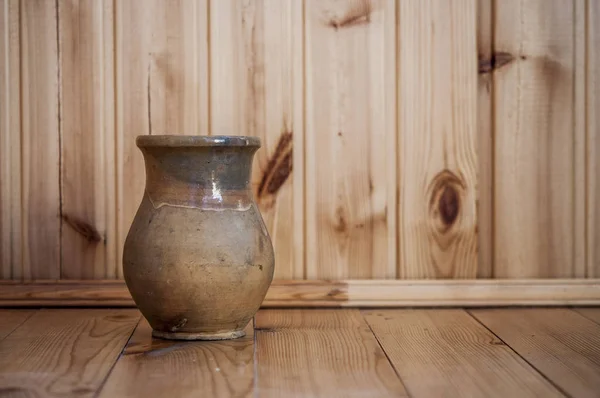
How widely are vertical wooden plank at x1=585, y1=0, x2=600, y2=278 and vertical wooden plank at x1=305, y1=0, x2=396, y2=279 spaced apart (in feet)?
1.31

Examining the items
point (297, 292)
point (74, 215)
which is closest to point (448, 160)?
point (297, 292)

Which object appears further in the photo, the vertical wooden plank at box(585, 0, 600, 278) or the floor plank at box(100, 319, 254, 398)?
the vertical wooden plank at box(585, 0, 600, 278)

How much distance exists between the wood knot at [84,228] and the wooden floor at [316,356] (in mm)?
140

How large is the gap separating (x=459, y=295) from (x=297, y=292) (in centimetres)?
32

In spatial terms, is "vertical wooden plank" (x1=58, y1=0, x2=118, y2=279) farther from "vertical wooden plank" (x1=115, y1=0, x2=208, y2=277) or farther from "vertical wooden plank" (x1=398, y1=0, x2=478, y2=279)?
"vertical wooden plank" (x1=398, y1=0, x2=478, y2=279)

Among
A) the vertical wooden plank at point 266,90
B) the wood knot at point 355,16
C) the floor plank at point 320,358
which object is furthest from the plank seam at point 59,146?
the wood knot at point 355,16

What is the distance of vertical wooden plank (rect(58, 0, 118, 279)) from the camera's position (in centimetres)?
160

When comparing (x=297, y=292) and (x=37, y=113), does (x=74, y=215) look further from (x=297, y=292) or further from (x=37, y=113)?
(x=297, y=292)

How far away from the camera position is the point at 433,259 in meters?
1.66

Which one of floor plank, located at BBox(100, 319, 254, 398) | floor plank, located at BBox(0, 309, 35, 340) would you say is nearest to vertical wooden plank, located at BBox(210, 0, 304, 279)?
floor plank, located at BBox(100, 319, 254, 398)

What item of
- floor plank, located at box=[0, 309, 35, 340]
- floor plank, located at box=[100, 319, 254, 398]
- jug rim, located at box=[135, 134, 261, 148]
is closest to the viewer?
floor plank, located at box=[100, 319, 254, 398]

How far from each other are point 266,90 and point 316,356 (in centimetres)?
61

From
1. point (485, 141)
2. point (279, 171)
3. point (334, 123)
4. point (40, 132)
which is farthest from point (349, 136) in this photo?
point (40, 132)

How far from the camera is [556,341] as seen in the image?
52.1 inches
